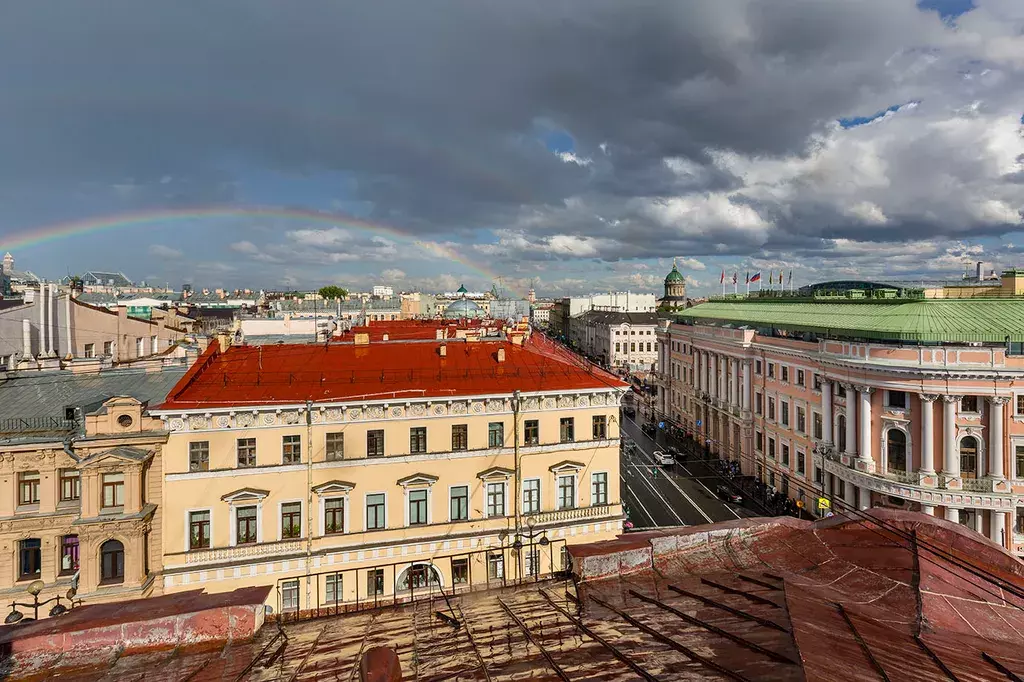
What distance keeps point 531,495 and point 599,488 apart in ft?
12.4

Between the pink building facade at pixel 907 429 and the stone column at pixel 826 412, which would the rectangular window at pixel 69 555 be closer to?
the pink building facade at pixel 907 429

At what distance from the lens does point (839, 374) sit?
37844 millimetres

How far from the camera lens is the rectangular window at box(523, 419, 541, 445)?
2819 cm

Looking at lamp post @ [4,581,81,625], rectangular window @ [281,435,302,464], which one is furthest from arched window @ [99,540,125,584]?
rectangular window @ [281,435,302,464]

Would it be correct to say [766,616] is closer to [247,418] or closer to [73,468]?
[247,418]

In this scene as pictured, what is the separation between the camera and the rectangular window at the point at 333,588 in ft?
83.3

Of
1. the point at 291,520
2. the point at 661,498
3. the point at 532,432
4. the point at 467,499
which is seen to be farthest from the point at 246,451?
the point at 661,498

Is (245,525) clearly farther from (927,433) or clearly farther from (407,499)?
(927,433)

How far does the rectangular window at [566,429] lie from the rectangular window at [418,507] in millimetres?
7601

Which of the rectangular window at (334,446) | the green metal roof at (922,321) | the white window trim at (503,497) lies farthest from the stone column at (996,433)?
the rectangular window at (334,446)

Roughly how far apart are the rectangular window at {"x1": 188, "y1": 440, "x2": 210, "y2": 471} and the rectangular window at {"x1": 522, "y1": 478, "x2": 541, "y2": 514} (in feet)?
49.0

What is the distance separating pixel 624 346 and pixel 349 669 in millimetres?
107743

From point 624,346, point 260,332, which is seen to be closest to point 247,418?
point 260,332

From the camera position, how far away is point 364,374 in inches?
1125
